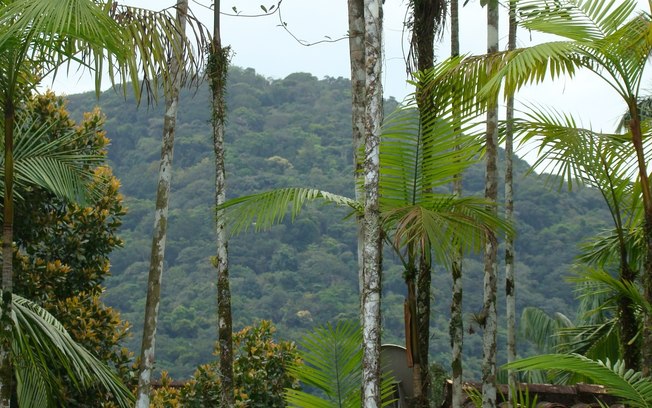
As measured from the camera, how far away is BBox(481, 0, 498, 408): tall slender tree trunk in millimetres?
9289

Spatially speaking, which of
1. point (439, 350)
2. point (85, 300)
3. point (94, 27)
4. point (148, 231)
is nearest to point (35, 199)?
point (85, 300)

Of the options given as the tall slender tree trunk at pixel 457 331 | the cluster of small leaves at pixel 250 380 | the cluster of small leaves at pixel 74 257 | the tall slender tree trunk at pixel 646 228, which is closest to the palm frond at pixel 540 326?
the cluster of small leaves at pixel 250 380

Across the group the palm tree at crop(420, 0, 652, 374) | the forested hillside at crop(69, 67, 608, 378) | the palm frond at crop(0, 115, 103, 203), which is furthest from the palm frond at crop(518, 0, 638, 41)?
the forested hillside at crop(69, 67, 608, 378)

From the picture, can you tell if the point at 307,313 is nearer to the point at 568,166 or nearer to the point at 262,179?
the point at 262,179

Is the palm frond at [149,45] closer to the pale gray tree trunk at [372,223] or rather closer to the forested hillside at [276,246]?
the pale gray tree trunk at [372,223]

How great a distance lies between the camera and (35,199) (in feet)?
35.0

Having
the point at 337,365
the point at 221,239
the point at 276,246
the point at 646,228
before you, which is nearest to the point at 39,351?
the point at 221,239

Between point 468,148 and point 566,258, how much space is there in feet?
71.8

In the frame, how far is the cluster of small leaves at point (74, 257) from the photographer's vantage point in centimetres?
1036

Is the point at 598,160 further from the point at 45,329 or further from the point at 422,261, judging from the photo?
the point at 45,329

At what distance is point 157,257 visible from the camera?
9367 mm

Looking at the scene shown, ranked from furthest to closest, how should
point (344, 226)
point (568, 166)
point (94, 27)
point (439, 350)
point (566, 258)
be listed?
1. point (344, 226)
2. point (566, 258)
3. point (439, 350)
4. point (568, 166)
5. point (94, 27)

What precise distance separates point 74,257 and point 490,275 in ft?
A: 13.4

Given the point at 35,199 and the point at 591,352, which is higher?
the point at 35,199
